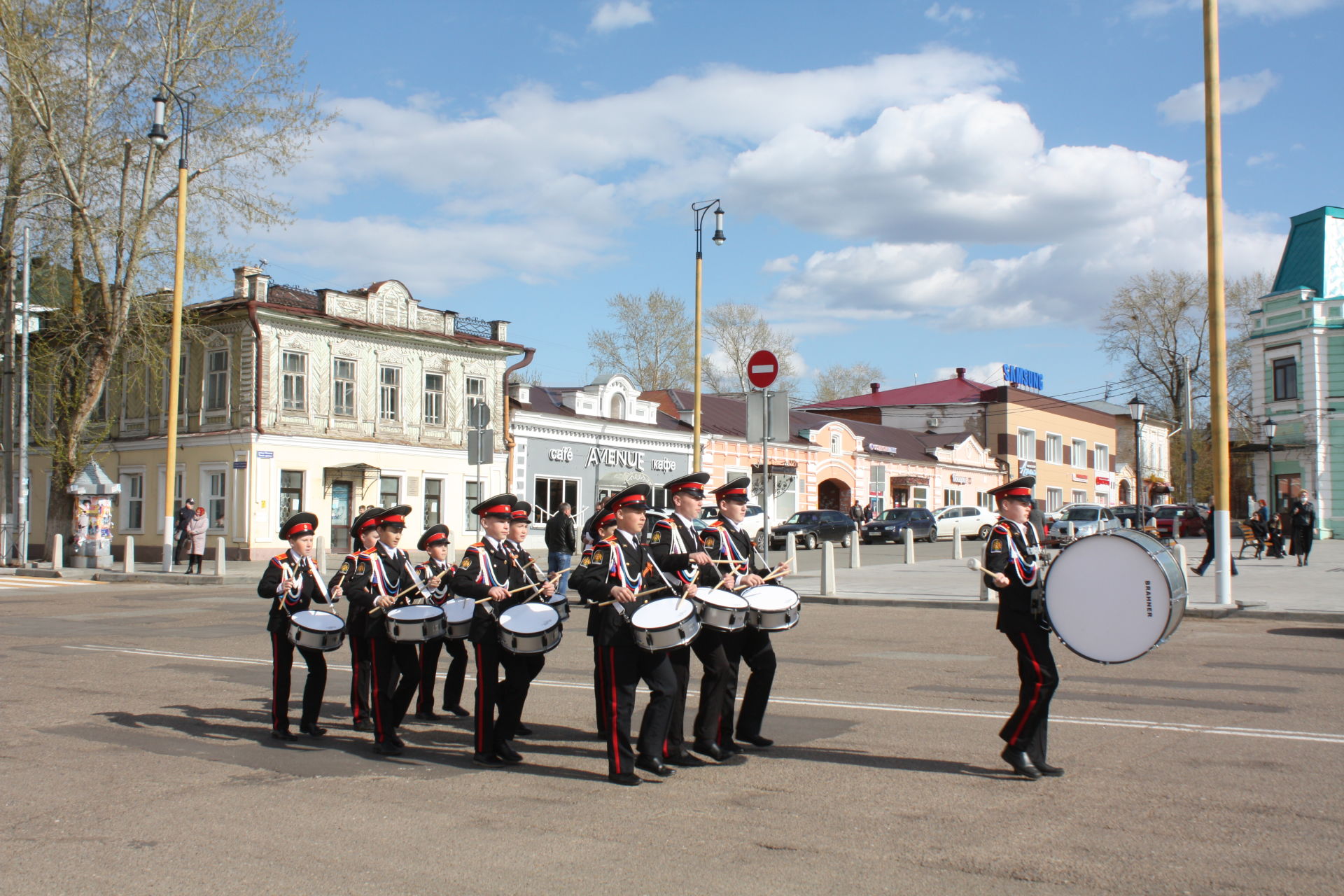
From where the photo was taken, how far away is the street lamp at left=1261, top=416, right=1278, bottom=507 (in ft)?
136

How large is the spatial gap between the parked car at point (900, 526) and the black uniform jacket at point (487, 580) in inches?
1476

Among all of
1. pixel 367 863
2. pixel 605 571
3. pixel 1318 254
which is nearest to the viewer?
pixel 367 863

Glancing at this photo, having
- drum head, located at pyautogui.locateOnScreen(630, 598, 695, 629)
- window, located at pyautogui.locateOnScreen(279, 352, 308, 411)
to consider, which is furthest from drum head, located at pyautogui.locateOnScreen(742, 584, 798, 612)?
window, located at pyautogui.locateOnScreen(279, 352, 308, 411)

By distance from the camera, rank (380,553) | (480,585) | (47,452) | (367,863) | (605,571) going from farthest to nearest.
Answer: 1. (47,452)
2. (380,553)
3. (480,585)
4. (605,571)
5. (367,863)

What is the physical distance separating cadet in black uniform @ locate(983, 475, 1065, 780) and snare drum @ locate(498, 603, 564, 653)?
265cm

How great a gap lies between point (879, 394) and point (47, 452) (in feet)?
161

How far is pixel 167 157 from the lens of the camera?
104 feet

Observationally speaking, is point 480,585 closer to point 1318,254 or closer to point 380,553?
point 380,553

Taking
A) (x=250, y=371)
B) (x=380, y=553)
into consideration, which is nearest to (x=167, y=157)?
(x=250, y=371)

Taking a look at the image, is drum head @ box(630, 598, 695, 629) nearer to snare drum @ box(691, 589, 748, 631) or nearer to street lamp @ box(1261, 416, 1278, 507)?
snare drum @ box(691, 589, 748, 631)

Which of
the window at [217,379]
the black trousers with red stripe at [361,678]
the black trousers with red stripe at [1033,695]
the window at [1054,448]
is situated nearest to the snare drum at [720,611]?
the black trousers with red stripe at [1033,695]

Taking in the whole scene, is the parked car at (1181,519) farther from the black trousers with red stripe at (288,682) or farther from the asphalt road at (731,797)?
the black trousers with red stripe at (288,682)

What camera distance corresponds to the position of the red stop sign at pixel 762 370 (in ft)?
58.0

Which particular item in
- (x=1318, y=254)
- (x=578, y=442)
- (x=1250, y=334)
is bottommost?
(x=578, y=442)
